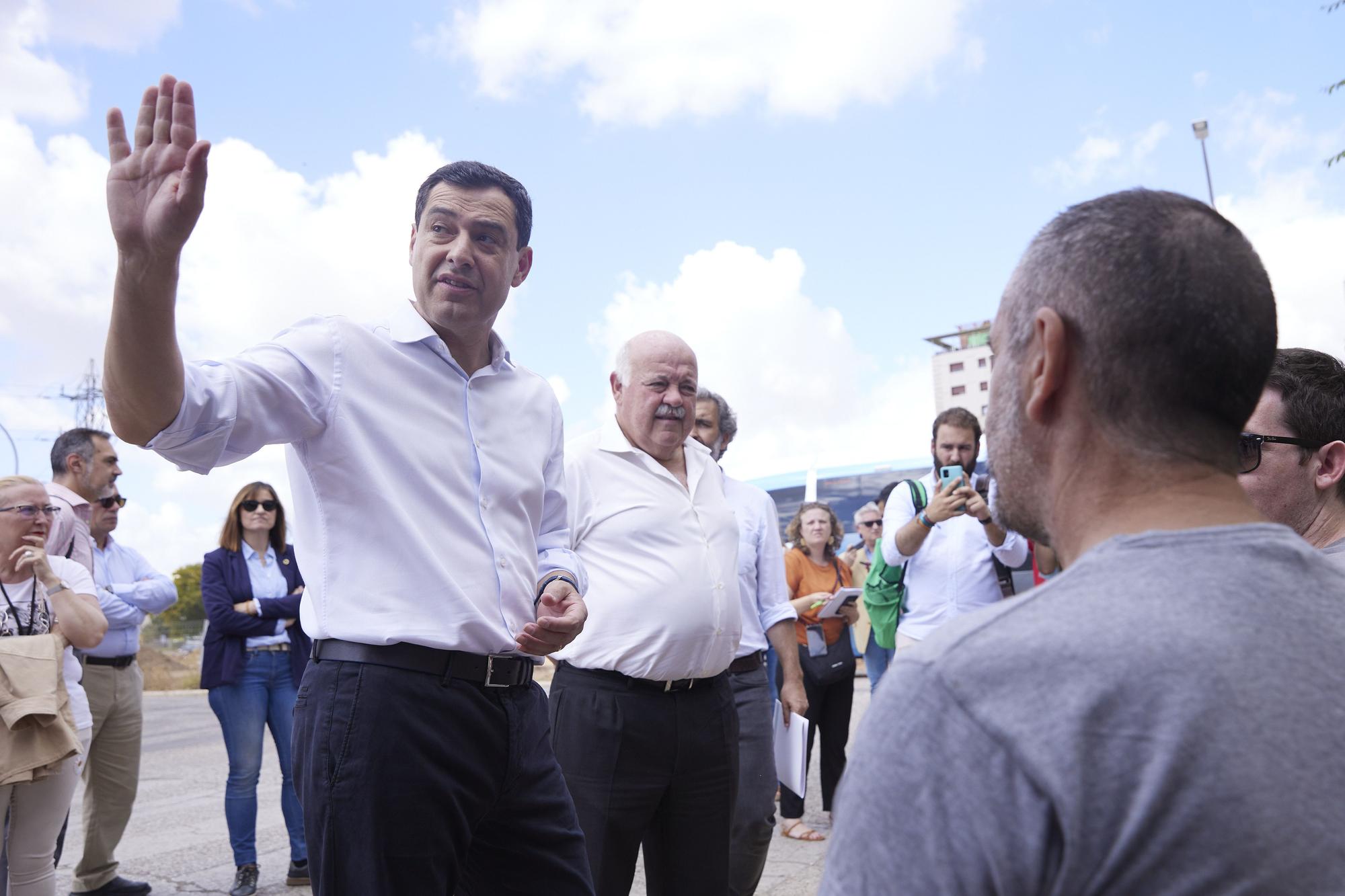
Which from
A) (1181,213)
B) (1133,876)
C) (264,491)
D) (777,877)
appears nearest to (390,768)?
(1133,876)

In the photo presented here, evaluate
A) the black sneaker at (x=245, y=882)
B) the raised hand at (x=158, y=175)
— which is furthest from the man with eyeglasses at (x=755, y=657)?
the raised hand at (x=158, y=175)

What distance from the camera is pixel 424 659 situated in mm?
2203

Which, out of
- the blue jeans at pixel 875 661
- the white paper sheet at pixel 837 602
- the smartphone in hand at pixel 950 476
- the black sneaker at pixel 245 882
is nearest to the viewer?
the smartphone in hand at pixel 950 476

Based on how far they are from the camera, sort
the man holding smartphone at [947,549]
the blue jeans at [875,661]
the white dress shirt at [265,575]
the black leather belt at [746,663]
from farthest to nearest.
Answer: the blue jeans at [875,661] → the white dress shirt at [265,575] → the man holding smartphone at [947,549] → the black leather belt at [746,663]

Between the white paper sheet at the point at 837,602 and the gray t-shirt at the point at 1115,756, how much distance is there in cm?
574

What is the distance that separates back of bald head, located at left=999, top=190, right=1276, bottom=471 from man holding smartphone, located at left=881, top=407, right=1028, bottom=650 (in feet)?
12.1

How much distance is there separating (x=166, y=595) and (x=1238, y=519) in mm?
6258

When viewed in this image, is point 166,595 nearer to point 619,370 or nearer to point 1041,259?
point 619,370

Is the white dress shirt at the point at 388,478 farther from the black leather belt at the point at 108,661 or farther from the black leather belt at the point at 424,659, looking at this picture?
the black leather belt at the point at 108,661

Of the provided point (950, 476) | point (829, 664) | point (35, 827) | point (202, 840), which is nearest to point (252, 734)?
point (202, 840)

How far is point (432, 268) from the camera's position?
257cm

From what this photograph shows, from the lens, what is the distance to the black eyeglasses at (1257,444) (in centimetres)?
272

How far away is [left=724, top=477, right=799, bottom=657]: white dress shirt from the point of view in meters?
4.79

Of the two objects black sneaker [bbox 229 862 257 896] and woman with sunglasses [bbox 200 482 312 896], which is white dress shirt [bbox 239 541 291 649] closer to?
woman with sunglasses [bbox 200 482 312 896]
